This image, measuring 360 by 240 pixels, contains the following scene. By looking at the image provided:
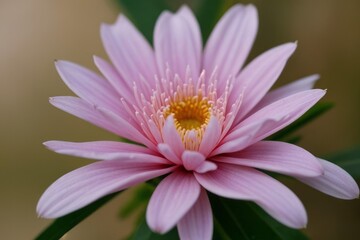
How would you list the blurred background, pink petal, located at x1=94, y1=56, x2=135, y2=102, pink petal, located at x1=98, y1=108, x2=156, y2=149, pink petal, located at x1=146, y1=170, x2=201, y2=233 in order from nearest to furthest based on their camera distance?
pink petal, located at x1=146, y1=170, x2=201, y2=233
pink petal, located at x1=98, y1=108, x2=156, y2=149
pink petal, located at x1=94, y1=56, x2=135, y2=102
the blurred background

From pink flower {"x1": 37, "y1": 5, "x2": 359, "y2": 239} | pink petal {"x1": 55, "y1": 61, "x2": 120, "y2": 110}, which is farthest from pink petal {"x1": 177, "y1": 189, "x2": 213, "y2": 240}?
pink petal {"x1": 55, "y1": 61, "x2": 120, "y2": 110}

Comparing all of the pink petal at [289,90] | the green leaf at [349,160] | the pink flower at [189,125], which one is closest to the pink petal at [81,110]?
the pink flower at [189,125]

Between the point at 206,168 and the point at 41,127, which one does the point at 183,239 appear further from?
the point at 41,127

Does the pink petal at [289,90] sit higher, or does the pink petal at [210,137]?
the pink petal at [210,137]

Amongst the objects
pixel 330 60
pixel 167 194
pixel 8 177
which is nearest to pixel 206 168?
pixel 167 194

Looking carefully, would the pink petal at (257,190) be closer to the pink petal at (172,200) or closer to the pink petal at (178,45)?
the pink petal at (172,200)

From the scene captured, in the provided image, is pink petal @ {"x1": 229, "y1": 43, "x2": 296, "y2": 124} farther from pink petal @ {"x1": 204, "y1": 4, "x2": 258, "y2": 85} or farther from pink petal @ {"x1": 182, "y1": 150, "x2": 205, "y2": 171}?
pink petal @ {"x1": 182, "y1": 150, "x2": 205, "y2": 171}
